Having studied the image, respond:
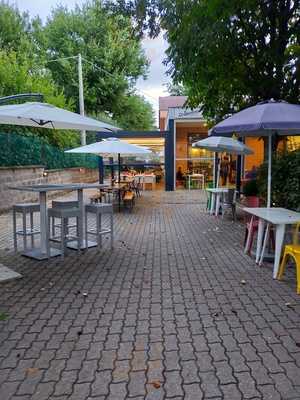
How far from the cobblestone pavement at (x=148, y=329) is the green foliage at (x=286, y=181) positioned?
1.44 m

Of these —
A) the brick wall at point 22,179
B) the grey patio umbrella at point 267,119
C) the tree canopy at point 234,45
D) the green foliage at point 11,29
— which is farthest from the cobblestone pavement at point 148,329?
the green foliage at point 11,29

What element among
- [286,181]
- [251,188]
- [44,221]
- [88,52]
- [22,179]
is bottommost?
[44,221]

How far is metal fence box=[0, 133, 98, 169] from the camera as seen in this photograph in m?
11.0

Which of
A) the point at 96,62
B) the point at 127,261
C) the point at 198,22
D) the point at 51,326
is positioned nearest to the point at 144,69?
the point at 96,62

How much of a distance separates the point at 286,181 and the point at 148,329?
4483 millimetres

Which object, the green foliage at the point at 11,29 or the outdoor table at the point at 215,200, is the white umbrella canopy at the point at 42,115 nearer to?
the outdoor table at the point at 215,200

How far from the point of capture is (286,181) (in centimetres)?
671

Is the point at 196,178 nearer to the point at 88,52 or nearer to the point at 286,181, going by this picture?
the point at 286,181

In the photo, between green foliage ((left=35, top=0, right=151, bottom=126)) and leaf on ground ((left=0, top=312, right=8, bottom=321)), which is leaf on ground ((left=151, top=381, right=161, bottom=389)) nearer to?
leaf on ground ((left=0, top=312, right=8, bottom=321))

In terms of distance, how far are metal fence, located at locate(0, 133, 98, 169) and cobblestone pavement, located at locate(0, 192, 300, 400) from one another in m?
5.78

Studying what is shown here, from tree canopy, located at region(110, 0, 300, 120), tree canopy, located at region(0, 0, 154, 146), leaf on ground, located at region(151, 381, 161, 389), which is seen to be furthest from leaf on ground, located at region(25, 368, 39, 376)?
tree canopy, located at region(0, 0, 154, 146)

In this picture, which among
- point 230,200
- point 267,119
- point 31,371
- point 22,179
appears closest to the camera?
point 31,371

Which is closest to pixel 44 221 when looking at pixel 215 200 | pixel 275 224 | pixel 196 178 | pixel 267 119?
pixel 275 224

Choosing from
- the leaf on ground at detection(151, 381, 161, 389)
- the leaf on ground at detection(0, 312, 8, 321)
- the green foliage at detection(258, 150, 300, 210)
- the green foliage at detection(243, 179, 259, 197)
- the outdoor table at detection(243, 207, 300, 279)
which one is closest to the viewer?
the leaf on ground at detection(151, 381, 161, 389)
